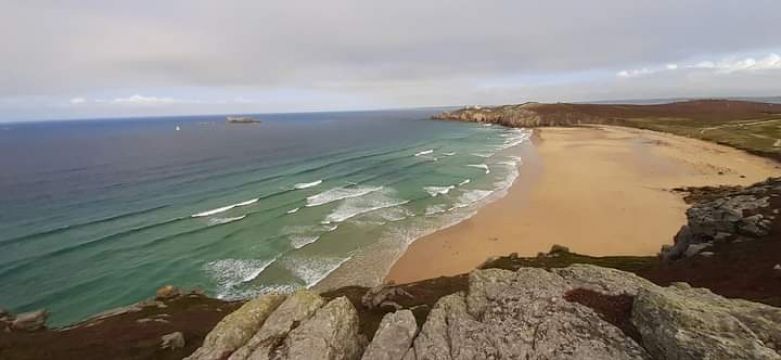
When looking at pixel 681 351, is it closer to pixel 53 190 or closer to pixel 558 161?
pixel 558 161

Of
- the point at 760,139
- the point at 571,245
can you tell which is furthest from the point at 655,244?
the point at 760,139

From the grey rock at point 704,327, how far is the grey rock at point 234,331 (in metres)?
11.7

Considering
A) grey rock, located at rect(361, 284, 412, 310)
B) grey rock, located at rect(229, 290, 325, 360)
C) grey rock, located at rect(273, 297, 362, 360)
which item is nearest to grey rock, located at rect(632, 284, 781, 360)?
grey rock, located at rect(273, 297, 362, 360)

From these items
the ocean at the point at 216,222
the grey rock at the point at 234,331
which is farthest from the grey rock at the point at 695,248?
the grey rock at the point at 234,331

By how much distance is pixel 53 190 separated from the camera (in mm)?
58719

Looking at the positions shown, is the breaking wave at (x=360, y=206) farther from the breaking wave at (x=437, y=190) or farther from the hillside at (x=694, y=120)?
the hillside at (x=694, y=120)

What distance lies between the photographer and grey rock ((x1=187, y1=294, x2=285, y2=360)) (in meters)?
13.2

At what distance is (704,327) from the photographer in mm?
9211

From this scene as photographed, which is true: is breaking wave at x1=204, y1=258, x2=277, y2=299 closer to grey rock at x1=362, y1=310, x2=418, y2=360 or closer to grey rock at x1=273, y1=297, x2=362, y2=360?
grey rock at x1=273, y1=297, x2=362, y2=360

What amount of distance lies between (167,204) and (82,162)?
52.7 metres

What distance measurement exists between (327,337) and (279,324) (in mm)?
1863

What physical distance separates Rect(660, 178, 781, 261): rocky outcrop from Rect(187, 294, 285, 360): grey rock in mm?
23004

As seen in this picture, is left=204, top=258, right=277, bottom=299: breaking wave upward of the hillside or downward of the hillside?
downward

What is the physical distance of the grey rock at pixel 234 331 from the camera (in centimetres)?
1323
